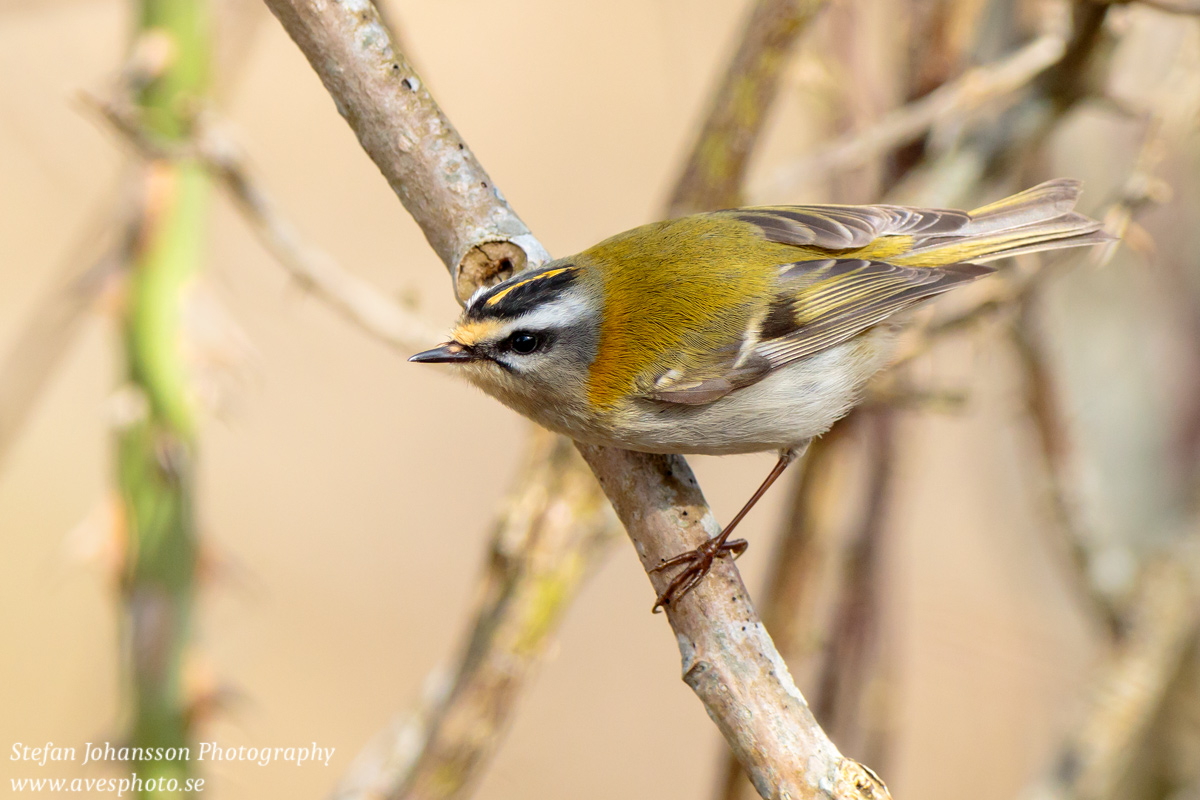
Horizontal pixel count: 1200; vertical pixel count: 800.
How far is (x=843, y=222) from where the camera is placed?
5.55 ft

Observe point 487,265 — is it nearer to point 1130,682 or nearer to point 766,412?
point 766,412

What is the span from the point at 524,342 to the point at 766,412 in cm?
40

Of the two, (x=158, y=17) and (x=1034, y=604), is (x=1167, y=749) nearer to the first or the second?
(x=1034, y=604)

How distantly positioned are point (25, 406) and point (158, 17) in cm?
90

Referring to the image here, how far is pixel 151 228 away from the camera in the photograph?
167cm

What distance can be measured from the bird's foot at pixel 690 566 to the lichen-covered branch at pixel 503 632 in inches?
17.7

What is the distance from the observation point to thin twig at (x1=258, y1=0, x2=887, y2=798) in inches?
42.3

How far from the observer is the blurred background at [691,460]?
189cm

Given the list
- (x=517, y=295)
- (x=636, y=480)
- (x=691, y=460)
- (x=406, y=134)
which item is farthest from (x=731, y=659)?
(x=691, y=460)

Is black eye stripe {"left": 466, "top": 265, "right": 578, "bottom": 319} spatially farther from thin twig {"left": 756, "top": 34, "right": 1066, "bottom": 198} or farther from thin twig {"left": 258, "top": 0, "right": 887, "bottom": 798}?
thin twig {"left": 756, "top": 34, "right": 1066, "bottom": 198}

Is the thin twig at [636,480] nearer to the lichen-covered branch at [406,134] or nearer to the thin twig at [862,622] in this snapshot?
the lichen-covered branch at [406,134]

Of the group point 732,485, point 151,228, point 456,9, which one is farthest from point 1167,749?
point 456,9

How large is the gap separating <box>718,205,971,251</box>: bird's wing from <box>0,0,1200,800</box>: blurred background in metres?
0.16

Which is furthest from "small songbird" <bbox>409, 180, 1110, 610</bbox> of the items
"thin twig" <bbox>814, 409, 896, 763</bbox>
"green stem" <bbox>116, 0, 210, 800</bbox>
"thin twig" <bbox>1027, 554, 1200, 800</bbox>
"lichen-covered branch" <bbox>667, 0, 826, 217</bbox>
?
"thin twig" <bbox>1027, 554, 1200, 800</bbox>
